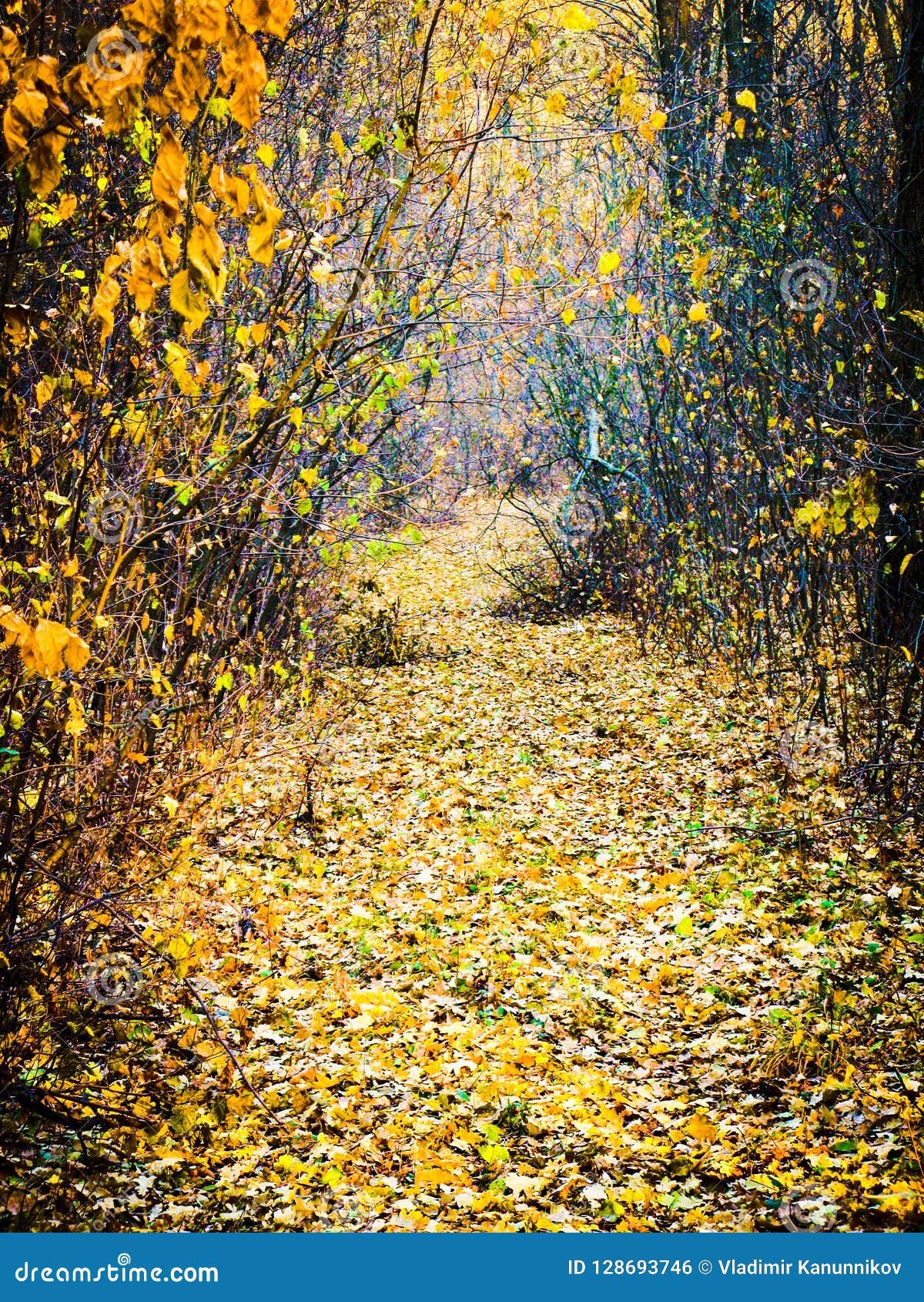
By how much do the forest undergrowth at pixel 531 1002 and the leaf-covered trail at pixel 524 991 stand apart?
0.04 ft

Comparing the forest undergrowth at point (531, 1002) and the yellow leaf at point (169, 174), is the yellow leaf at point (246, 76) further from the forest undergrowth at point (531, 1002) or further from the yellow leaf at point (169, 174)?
the forest undergrowth at point (531, 1002)

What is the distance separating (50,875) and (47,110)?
2272 millimetres

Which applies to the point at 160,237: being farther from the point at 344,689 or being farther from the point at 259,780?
the point at 344,689

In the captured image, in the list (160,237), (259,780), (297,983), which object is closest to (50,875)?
(297,983)

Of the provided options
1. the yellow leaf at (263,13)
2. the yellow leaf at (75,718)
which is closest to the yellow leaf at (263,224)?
the yellow leaf at (263,13)

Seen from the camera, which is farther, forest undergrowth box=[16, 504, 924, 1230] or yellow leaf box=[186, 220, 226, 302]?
forest undergrowth box=[16, 504, 924, 1230]

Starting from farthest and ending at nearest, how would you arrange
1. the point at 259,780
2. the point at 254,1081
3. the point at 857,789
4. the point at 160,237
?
1. the point at 259,780
2. the point at 857,789
3. the point at 254,1081
4. the point at 160,237

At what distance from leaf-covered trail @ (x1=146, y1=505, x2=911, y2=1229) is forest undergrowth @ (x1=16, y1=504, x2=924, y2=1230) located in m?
0.01

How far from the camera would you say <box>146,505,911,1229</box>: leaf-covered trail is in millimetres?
3164

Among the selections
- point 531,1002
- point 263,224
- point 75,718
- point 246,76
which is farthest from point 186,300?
point 531,1002

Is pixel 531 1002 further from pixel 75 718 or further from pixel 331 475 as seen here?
pixel 331 475

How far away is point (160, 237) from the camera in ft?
5.86

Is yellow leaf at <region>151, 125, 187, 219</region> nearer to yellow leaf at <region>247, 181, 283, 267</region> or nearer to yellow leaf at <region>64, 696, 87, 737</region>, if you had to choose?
yellow leaf at <region>247, 181, 283, 267</region>

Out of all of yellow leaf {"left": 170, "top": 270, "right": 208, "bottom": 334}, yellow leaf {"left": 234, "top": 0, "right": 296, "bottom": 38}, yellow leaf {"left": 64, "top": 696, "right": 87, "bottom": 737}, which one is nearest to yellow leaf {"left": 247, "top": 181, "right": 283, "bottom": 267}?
yellow leaf {"left": 170, "top": 270, "right": 208, "bottom": 334}
